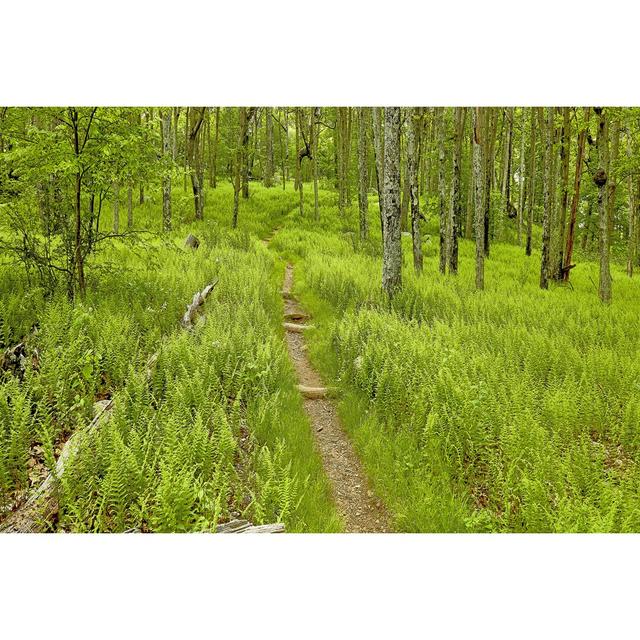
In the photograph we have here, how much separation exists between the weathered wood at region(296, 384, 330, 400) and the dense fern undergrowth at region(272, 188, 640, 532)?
11.6 inches

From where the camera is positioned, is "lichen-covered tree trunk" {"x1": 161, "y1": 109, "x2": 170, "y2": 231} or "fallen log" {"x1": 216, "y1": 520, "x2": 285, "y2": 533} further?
"lichen-covered tree trunk" {"x1": 161, "y1": 109, "x2": 170, "y2": 231}

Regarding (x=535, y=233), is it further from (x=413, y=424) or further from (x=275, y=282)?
(x=413, y=424)

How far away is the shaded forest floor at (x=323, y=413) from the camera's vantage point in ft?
12.1

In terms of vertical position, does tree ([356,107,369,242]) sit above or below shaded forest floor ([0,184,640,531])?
above

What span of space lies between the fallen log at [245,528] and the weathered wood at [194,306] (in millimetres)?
4140

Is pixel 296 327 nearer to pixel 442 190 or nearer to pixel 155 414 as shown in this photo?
pixel 155 414

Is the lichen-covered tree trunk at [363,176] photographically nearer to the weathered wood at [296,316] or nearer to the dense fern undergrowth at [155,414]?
the weathered wood at [296,316]

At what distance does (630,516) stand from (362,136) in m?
17.1

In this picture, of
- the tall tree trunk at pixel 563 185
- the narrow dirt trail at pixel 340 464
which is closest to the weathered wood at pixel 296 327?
the narrow dirt trail at pixel 340 464

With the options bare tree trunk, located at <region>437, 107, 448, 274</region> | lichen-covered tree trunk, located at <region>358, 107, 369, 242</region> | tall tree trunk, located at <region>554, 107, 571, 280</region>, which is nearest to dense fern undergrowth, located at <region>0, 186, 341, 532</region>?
bare tree trunk, located at <region>437, 107, 448, 274</region>

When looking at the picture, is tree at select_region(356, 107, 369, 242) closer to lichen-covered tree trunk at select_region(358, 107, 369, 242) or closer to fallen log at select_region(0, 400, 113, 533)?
lichen-covered tree trunk at select_region(358, 107, 369, 242)

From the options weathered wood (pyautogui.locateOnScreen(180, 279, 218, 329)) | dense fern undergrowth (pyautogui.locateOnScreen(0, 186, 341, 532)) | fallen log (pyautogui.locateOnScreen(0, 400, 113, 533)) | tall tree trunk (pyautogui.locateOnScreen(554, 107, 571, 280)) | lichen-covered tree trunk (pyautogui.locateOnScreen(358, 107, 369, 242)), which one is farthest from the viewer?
lichen-covered tree trunk (pyautogui.locateOnScreen(358, 107, 369, 242))

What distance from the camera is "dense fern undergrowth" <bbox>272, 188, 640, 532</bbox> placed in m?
3.86
